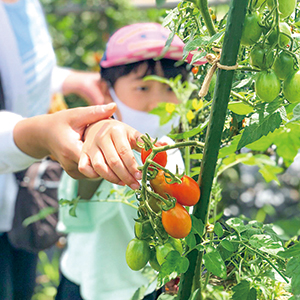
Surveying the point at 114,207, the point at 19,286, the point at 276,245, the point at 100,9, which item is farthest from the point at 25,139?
the point at 100,9

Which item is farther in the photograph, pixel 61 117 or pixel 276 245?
pixel 61 117

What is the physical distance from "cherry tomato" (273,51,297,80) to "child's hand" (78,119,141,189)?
0.70 feet

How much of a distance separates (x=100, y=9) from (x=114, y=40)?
2.34m

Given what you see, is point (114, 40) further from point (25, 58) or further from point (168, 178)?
point (168, 178)

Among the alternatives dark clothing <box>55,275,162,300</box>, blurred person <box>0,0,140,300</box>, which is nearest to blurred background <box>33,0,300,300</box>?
blurred person <box>0,0,140,300</box>

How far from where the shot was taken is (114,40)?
4.33ft

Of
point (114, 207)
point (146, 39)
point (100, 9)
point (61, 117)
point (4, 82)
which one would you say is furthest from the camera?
point (100, 9)

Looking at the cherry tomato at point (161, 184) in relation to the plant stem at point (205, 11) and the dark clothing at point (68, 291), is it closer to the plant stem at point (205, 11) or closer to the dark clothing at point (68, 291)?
the plant stem at point (205, 11)

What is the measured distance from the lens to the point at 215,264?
1.52 ft

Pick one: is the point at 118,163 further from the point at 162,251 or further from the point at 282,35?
the point at 282,35

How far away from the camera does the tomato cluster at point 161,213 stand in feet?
1.45

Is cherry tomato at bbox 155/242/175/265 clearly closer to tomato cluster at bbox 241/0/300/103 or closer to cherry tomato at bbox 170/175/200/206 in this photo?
cherry tomato at bbox 170/175/200/206

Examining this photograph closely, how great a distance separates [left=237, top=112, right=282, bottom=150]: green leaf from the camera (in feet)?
1.55

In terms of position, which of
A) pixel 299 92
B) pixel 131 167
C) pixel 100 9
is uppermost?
pixel 299 92
